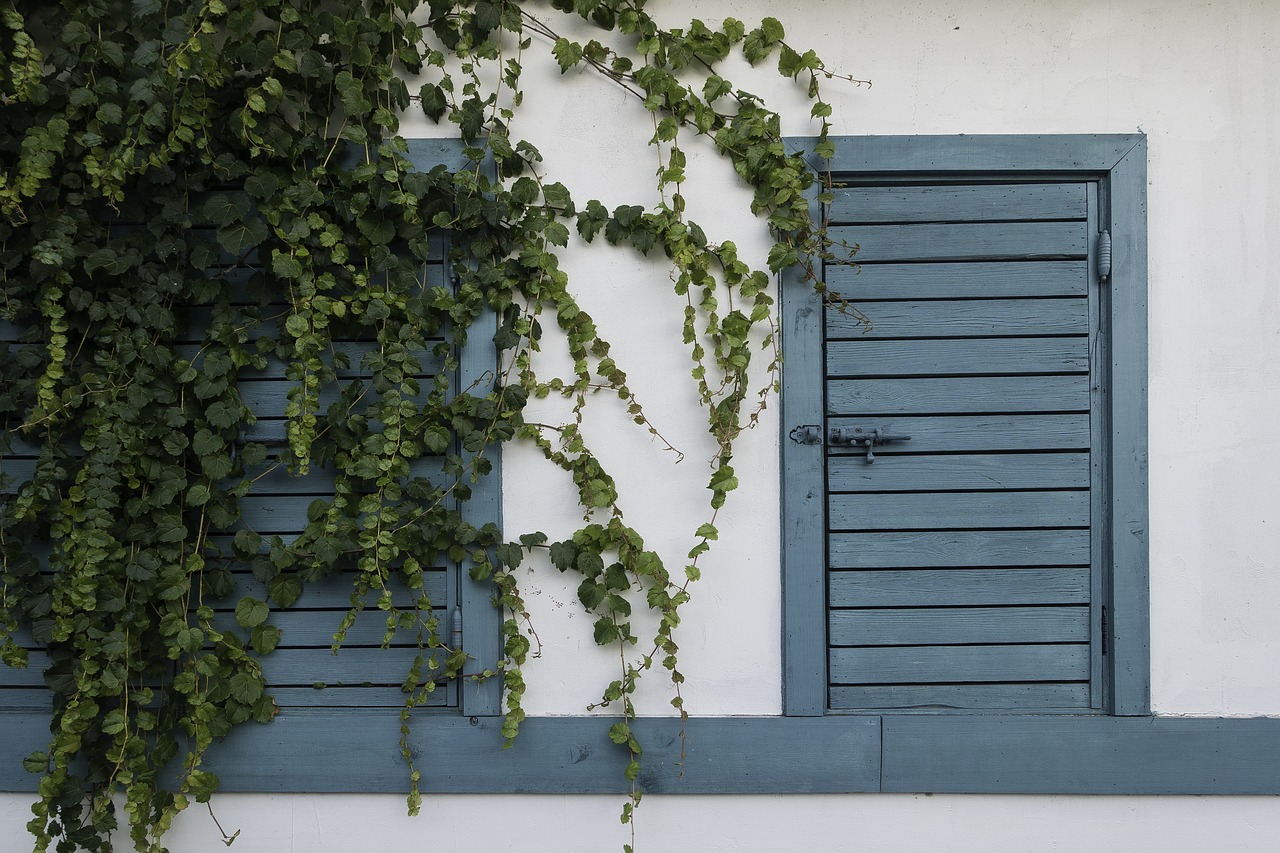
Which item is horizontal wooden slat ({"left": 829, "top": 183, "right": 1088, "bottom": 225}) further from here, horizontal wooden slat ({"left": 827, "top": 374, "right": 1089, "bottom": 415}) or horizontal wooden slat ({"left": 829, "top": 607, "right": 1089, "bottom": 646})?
horizontal wooden slat ({"left": 829, "top": 607, "right": 1089, "bottom": 646})

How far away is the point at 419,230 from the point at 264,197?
447 millimetres

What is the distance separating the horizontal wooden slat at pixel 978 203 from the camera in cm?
255

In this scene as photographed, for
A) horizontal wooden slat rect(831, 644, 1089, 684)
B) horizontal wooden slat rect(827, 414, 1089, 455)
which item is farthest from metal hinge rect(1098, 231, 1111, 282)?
horizontal wooden slat rect(831, 644, 1089, 684)

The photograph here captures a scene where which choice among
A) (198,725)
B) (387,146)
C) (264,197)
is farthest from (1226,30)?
(198,725)

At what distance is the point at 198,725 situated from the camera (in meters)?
2.44

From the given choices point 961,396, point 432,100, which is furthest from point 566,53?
point 961,396

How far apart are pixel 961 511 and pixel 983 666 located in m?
0.48

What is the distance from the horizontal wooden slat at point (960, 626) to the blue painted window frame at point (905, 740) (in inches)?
4.3

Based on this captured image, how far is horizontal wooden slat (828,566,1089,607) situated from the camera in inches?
100.0

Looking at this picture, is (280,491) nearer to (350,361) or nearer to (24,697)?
(350,361)

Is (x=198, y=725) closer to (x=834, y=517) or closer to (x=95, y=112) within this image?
(x=95, y=112)

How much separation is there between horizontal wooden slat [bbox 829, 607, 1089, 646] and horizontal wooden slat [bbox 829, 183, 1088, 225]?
121 cm

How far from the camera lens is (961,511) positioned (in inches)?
100

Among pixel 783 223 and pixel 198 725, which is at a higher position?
pixel 783 223
